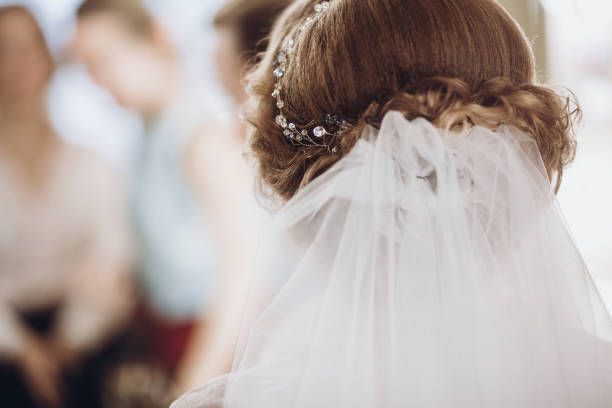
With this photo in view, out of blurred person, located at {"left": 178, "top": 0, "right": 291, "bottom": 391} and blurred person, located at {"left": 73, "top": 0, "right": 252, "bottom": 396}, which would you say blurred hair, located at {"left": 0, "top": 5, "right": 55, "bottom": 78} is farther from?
blurred person, located at {"left": 178, "top": 0, "right": 291, "bottom": 391}

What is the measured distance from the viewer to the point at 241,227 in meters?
1.51

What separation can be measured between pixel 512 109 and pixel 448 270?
0.17 metres

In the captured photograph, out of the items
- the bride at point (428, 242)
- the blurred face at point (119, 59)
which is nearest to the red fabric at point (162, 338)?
the blurred face at point (119, 59)

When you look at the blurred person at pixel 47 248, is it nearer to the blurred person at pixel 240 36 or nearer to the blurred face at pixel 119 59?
the blurred face at pixel 119 59

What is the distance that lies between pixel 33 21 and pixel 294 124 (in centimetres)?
133

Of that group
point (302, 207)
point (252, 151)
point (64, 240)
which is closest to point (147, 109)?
point (64, 240)

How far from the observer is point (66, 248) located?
63.8 inches

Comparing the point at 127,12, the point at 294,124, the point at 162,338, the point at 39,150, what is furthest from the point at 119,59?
the point at 294,124

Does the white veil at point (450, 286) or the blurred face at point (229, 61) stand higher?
the blurred face at point (229, 61)

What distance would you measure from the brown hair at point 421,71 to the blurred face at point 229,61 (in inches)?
27.8

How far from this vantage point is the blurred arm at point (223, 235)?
4.94 feet

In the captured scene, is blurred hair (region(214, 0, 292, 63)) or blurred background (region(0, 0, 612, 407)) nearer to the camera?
blurred hair (region(214, 0, 292, 63))

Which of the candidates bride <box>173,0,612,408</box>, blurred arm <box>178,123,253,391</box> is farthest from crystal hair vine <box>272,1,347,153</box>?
blurred arm <box>178,123,253,391</box>

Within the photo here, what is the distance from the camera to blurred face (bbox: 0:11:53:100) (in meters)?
1.56
